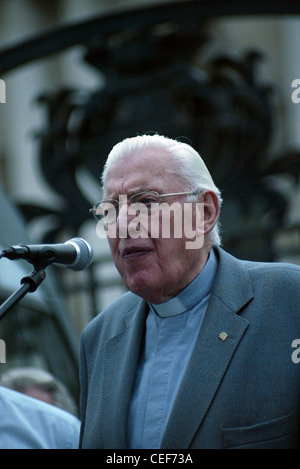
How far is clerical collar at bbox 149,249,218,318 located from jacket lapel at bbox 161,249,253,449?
5 centimetres

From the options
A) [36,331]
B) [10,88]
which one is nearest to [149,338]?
[36,331]

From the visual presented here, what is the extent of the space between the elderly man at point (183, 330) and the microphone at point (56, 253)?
10 cm

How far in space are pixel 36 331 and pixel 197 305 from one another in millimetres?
3345

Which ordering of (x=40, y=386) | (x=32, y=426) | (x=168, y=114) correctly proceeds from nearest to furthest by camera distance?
(x=32, y=426)
(x=40, y=386)
(x=168, y=114)

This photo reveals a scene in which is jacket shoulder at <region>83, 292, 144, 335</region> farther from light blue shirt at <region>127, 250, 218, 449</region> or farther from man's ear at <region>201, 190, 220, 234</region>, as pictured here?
man's ear at <region>201, 190, 220, 234</region>

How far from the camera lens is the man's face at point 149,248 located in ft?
7.85

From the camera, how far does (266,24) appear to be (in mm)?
22953

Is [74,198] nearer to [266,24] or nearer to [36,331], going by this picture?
[36,331]

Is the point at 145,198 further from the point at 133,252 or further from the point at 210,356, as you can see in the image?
the point at 210,356

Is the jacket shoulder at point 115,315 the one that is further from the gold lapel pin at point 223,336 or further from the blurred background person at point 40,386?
the blurred background person at point 40,386

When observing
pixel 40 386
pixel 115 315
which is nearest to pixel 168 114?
pixel 40 386

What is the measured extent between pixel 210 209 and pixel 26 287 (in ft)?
2.06

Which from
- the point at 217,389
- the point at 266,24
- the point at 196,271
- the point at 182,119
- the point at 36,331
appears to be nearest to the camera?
the point at 217,389

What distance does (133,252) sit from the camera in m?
2.41
